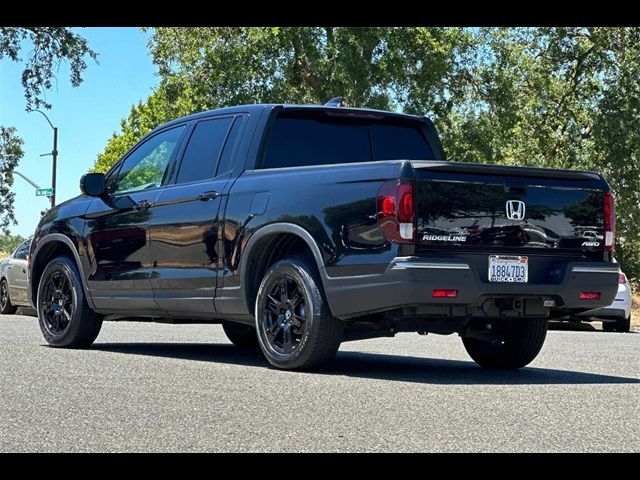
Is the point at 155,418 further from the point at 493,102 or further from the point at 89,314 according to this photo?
the point at 493,102

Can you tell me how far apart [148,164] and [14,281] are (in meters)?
10.6

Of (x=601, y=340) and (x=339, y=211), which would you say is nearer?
(x=339, y=211)

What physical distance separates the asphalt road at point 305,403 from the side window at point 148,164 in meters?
1.50

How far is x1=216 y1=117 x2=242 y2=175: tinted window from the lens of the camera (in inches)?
385

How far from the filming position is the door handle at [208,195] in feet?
31.4

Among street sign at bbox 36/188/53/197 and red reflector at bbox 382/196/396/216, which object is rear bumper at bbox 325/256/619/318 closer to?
red reflector at bbox 382/196/396/216

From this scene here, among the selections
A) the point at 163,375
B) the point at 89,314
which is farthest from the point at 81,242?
the point at 163,375

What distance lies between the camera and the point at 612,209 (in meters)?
9.15

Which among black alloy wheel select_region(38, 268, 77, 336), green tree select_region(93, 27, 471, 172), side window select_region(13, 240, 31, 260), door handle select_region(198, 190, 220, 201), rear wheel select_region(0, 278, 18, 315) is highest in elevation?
green tree select_region(93, 27, 471, 172)

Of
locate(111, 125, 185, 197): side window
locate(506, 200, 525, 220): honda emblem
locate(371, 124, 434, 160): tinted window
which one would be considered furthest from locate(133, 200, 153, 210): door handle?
locate(506, 200, 525, 220): honda emblem

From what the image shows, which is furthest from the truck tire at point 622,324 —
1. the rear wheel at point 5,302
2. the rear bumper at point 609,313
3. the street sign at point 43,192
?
the street sign at point 43,192

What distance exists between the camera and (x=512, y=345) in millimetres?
9727

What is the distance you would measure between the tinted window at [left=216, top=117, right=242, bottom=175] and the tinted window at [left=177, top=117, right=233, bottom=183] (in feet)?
0.22
